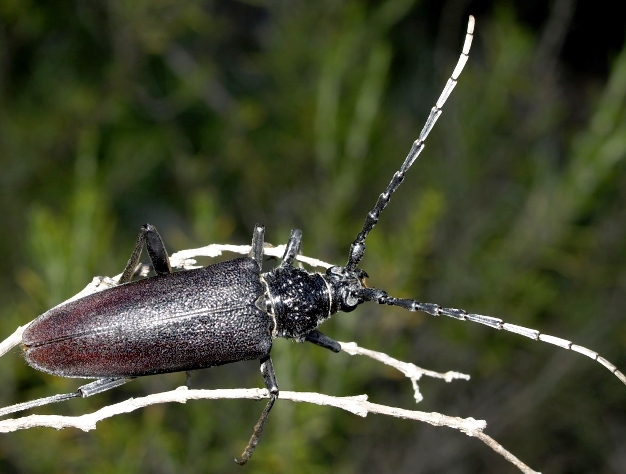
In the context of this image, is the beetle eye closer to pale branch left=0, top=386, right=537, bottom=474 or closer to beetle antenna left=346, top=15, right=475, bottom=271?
beetle antenna left=346, top=15, right=475, bottom=271

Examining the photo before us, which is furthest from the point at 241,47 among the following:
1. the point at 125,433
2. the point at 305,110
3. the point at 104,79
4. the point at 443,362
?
the point at 125,433

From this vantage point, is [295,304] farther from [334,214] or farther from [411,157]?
[334,214]

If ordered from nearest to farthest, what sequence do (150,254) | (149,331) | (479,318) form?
(479,318) → (149,331) → (150,254)

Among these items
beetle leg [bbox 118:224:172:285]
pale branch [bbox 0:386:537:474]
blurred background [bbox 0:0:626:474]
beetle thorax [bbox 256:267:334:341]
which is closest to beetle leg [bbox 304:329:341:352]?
beetle thorax [bbox 256:267:334:341]

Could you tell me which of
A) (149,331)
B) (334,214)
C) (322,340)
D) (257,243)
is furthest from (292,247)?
(334,214)

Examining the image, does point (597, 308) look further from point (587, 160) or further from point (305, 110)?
point (305, 110)

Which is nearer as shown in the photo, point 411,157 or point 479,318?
point 479,318

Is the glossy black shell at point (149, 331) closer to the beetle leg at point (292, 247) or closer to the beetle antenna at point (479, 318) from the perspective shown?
the beetle leg at point (292, 247)
